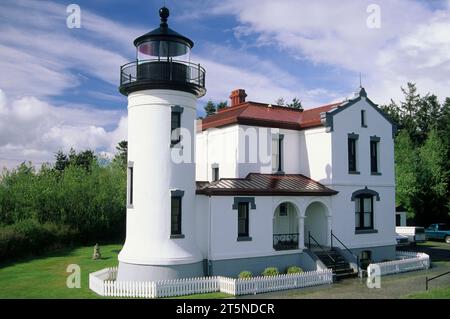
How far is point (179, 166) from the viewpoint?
19.5 metres

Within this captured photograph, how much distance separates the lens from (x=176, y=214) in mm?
19500

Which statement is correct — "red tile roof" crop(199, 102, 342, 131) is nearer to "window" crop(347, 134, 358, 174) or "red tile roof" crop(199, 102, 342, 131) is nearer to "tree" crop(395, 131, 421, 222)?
"window" crop(347, 134, 358, 174)

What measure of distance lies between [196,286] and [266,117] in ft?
34.1

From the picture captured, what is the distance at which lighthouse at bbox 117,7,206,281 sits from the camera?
62.2 ft

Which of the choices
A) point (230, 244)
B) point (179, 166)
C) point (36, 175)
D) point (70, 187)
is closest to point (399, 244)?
point (230, 244)

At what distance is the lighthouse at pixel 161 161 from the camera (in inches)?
746

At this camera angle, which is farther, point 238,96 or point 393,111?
point 393,111

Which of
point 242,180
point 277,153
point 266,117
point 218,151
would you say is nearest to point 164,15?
point 218,151

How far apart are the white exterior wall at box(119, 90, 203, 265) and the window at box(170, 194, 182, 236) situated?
22 centimetres

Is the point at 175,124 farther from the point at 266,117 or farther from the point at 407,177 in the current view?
the point at 407,177

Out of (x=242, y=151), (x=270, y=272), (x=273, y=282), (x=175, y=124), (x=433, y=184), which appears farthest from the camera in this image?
(x=433, y=184)

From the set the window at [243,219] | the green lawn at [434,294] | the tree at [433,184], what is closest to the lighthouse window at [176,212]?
the window at [243,219]
